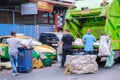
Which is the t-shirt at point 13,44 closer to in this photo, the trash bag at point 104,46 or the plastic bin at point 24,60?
the plastic bin at point 24,60

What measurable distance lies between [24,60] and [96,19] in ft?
12.5

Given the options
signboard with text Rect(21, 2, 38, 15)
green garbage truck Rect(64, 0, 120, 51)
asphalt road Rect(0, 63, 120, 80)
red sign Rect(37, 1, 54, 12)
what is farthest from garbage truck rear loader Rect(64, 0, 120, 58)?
red sign Rect(37, 1, 54, 12)

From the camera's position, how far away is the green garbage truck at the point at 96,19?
50.1ft

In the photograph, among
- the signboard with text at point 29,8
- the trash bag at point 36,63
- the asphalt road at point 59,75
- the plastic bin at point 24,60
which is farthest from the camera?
the signboard with text at point 29,8

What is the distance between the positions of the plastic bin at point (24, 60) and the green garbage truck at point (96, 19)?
2.96 m

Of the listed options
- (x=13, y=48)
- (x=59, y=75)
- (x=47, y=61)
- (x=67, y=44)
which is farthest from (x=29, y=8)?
(x=59, y=75)

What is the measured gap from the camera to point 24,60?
14.4 meters

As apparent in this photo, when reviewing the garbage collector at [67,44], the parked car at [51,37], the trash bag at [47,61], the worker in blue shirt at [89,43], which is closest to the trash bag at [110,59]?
the worker in blue shirt at [89,43]

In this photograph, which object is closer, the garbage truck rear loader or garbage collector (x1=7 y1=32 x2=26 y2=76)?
garbage collector (x1=7 y1=32 x2=26 y2=76)

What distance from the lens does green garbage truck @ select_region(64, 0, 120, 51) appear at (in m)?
15.3

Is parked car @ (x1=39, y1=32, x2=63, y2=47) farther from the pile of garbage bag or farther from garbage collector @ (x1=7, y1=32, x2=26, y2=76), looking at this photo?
garbage collector @ (x1=7, y1=32, x2=26, y2=76)

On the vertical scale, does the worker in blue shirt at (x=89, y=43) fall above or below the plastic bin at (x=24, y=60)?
above

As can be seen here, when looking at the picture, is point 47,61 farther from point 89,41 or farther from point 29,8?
point 29,8

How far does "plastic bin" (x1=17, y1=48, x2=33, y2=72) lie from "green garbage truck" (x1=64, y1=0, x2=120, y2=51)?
9.71 ft
